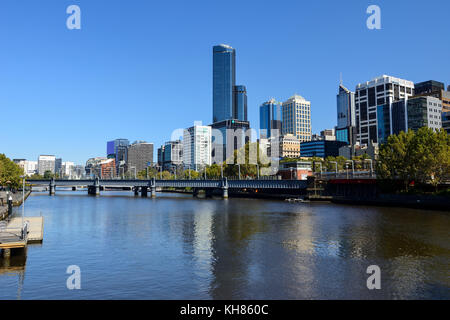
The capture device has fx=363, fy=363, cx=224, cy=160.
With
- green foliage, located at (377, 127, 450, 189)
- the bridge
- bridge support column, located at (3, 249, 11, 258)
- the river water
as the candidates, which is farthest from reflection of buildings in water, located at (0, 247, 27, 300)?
the bridge

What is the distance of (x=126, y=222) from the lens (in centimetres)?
6306

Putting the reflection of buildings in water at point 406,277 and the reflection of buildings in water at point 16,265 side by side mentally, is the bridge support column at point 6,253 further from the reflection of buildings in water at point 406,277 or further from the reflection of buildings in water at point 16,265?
the reflection of buildings in water at point 406,277

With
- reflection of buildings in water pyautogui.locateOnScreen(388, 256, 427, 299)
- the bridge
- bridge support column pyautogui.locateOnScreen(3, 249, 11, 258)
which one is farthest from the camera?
the bridge

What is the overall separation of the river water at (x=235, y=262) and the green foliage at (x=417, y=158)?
33.8 meters

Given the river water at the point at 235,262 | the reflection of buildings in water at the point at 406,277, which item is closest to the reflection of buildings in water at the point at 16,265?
the river water at the point at 235,262

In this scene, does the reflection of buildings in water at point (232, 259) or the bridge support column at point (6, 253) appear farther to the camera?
the bridge support column at point (6, 253)

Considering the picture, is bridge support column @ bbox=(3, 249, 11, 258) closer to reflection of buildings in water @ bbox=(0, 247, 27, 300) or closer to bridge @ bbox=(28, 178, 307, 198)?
reflection of buildings in water @ bbox=(0, 247, 27, 300)

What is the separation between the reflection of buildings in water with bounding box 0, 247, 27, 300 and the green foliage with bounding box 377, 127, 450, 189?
3228 inches

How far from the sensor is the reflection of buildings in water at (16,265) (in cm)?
2792

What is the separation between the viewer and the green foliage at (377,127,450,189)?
82.9m

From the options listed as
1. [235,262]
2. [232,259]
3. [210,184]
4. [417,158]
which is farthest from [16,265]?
[210,184]
